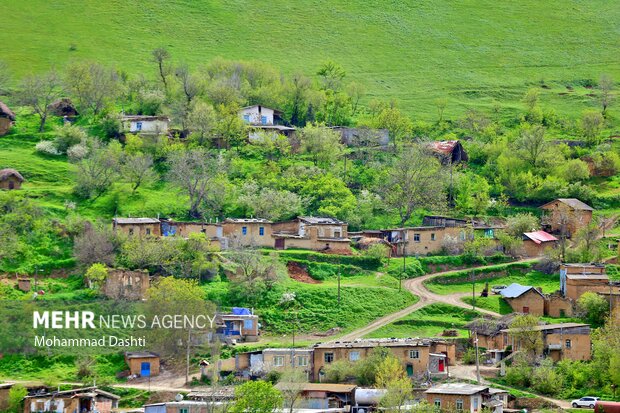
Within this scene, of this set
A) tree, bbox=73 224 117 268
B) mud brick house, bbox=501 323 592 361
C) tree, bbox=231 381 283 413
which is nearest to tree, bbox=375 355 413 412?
tree, bbox=231 381 283 413

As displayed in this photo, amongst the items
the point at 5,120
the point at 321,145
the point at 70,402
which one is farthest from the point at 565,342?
the point at 5,120

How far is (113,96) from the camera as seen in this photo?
13225 centimetres

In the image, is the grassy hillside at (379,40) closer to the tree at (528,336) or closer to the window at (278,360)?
the tree at (528,336)

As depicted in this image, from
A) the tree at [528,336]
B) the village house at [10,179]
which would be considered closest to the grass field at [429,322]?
the tree at [528,336]

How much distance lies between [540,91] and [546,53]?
13.3 m

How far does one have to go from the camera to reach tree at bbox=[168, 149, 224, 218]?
108188 millimetres

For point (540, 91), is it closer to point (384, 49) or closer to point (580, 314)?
point (384, 49)

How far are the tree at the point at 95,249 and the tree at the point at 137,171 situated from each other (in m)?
15.0

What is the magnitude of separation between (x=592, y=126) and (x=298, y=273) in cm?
4406

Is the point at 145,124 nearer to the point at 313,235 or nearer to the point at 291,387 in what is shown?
the point at 313,235

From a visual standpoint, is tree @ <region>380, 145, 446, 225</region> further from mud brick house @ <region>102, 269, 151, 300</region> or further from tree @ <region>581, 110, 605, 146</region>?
mud brick house @ <region>102, 269, 151, 300</region>

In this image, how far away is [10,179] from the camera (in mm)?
109812

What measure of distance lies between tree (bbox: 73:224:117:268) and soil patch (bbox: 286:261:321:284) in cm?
1174

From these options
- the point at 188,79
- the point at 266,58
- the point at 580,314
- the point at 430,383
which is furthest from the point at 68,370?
the point at 266,58
